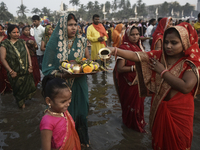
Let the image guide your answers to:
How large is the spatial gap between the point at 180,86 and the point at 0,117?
3923mm

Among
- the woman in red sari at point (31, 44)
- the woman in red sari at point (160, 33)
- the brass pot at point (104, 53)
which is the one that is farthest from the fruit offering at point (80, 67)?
the woman in red sari at point (31, 44)

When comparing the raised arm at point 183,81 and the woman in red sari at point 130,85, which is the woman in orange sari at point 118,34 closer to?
the woman in red sari at point 130,85

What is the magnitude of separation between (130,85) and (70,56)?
4.05 feet

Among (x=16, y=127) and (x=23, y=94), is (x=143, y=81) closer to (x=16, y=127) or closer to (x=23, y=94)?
(x=16, y=127)


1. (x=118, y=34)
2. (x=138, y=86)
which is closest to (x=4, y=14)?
(x=118, y=34)

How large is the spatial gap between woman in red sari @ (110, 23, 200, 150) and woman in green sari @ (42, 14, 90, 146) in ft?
3.13

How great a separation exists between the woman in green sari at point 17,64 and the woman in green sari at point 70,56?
1919 millimetres

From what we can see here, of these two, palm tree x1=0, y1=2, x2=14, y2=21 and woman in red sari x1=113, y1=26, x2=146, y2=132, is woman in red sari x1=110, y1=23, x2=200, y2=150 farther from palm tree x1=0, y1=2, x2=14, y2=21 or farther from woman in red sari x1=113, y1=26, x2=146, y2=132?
palm tree x1=0, y1=2, x2=14, y2=21

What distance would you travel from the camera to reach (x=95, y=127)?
11.6 ft

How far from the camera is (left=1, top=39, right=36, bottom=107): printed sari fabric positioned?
415 centimetres

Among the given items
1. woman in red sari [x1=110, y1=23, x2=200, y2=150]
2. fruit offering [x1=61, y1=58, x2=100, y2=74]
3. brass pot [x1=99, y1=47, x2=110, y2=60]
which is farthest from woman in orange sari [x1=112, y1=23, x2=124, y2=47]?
brass pot [x1=99, y1=47, x2=110, y2=60]

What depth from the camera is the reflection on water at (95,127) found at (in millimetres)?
3020

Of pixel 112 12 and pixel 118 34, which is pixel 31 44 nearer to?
pixel 118 34

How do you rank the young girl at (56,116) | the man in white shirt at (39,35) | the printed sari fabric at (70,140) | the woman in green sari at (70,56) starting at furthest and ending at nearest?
1. the man in white shirt at (39,35)
2. the woman in green sari at (70,56)
3. the printed sari fabric at (70,140)
4. the young girl at (56,116)
